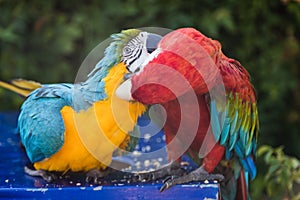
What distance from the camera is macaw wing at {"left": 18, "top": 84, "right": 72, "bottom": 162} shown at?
110 cm

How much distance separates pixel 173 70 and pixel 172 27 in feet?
4.26

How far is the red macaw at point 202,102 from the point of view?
3.30ft

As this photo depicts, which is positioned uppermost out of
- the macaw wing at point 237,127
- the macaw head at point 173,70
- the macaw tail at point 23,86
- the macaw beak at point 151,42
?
the macaw beak at point 151,42

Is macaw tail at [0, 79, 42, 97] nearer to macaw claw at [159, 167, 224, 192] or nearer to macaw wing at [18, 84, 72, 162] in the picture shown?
macaw wing at [18, 84, 72, 162]

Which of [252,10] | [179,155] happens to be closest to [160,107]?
[179,155]

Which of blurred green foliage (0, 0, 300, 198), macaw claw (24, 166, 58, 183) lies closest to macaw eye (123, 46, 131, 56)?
macaw claw (24, 166, 58, 183)

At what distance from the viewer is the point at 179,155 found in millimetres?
1205

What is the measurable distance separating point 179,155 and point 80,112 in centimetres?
23

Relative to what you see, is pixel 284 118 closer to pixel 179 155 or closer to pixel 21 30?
pixel 21 30

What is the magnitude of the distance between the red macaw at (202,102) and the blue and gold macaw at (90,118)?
0.03m

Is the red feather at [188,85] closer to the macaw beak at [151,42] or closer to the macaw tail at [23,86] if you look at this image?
the macaw beak at [151,42]

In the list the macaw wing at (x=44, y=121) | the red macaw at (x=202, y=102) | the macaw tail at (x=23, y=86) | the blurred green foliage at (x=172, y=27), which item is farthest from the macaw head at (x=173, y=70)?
the blurred green foliage at (x=172, y=27)

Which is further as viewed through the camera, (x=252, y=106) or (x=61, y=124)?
(x=252, y=106)

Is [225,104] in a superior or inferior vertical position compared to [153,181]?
superior
